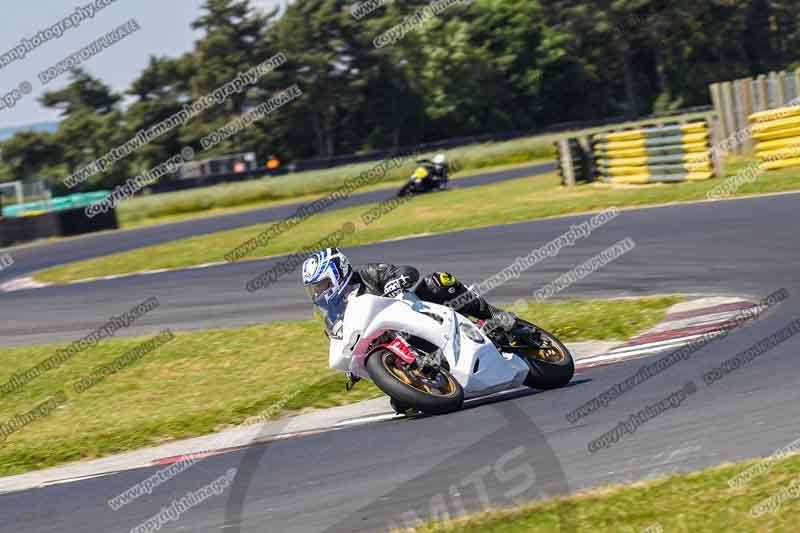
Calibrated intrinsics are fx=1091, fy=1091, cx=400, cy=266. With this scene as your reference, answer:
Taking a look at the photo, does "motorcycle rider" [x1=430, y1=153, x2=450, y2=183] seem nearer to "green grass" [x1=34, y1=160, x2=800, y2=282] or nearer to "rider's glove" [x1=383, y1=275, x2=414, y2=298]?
"green grass" [x1=34, y1=160, x2=800, y2=282]

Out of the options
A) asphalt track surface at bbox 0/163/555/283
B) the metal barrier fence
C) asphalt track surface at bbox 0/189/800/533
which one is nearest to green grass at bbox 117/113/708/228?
asphalt track surface at bbox 0/163/555/283

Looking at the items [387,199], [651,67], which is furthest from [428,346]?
[651,67]

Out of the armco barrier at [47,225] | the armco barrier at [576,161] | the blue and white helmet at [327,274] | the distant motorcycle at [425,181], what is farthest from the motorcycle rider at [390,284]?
the armco barrier at [47,225]

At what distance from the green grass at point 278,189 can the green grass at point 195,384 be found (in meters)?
31.4

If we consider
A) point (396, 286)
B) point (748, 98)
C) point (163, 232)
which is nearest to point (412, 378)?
point (396, 286)

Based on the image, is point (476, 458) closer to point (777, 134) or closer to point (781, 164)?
point (781, 164)

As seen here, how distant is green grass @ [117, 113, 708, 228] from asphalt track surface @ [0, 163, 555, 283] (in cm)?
455

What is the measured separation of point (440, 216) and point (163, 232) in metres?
13.2

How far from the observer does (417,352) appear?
8.10 m

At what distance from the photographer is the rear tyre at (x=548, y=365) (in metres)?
8.66

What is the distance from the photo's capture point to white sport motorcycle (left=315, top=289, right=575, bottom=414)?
7961 mm

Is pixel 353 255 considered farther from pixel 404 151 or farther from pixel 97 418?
pixel 404 151

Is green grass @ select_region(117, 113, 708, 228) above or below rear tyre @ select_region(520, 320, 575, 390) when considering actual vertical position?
below

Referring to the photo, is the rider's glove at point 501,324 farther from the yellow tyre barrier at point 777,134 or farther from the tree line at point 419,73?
the tree line at point 419,73
